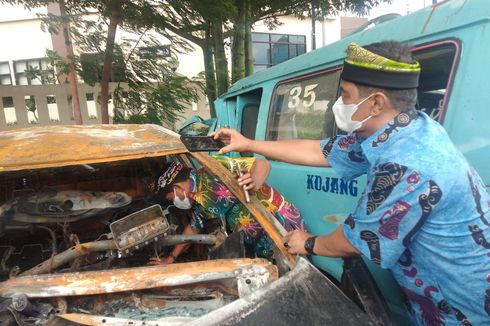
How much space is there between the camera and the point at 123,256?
231 cm

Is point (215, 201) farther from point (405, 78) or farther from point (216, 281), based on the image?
point (405, 78)

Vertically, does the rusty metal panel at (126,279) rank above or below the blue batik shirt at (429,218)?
below

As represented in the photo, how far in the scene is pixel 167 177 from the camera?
2.74 metres

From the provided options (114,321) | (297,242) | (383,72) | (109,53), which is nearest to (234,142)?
(297,242)

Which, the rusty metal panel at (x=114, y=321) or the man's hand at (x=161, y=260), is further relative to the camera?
the man's hand at (x=161, y=260)

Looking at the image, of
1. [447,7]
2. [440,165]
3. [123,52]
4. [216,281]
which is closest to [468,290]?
[440,165]

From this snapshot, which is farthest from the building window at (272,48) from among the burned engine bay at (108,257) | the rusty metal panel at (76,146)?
the rusty metal panel at (76,146)

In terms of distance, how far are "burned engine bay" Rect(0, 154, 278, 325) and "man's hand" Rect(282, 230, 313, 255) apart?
116 mm

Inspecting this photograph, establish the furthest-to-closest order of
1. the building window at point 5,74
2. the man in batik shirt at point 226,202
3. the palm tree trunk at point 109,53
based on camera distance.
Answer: the building window at point 5,74 → the palm tree trunk at point 109,53 → the man in batik shirt at point 226,202

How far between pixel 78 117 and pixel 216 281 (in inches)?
278

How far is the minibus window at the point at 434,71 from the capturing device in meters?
1.74

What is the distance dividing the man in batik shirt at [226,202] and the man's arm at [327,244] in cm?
59

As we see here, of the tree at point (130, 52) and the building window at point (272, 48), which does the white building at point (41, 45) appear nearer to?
the building window at point (272, 48)

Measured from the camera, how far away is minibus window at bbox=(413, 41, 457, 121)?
174 centimetres
